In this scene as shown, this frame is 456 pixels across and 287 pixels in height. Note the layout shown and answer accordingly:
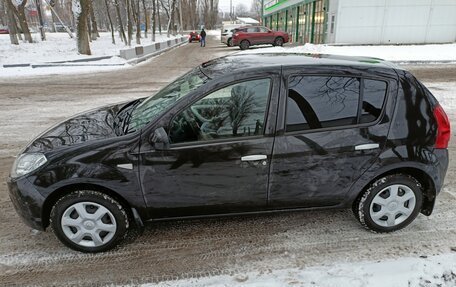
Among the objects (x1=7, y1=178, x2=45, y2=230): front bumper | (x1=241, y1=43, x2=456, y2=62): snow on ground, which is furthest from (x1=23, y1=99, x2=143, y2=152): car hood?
(x1=241, y1=43, x2=456, y2=62): snow on ground

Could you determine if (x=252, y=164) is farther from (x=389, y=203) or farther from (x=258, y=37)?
(x=258, y=37)

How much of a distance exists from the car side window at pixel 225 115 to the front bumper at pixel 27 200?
125cm

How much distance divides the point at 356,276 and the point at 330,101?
57.3 inches

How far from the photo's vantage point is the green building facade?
26.2 meters

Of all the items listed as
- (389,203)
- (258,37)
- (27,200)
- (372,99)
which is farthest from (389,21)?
(27,200)

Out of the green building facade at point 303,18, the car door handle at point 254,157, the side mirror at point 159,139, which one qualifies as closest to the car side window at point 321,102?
the car door handle at point 254,157

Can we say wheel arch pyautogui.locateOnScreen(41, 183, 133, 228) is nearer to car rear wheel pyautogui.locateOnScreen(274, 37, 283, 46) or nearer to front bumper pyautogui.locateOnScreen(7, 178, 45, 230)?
front bumper pyautogui.locateOnScreen(7, 178, 45, 230)

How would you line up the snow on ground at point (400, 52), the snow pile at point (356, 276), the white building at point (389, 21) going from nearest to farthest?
the snow pile at point (356, 276) < the snow on ground at point (400, 52) < the white building at point (389, 21)

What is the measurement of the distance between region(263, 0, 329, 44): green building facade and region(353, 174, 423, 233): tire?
2418 centimetres

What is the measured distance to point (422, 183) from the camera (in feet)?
10.8

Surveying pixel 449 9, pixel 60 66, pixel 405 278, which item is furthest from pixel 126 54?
pixel 449 9

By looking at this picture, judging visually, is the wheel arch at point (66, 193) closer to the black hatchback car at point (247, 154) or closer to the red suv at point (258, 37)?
the black hatchback car at point (247, 154)

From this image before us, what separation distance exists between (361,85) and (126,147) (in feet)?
6.90

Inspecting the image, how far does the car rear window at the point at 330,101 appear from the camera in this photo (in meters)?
3.00
